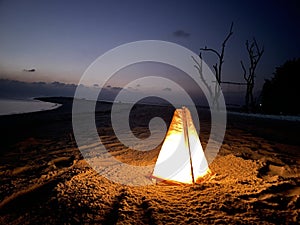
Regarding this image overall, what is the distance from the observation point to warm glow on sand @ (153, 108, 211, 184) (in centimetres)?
270

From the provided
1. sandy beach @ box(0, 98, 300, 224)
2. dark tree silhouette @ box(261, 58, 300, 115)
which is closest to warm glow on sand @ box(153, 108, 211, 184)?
sandy beach @ box(0, 98, 300, 224)

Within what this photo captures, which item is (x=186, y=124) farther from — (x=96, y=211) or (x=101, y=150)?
(x=101, y=150)

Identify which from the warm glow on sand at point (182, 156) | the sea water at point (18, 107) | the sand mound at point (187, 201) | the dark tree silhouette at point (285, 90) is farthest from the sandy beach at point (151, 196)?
Answer: the dark tree silhouette at point (285, 90)

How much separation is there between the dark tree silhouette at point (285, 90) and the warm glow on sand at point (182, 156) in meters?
16.6

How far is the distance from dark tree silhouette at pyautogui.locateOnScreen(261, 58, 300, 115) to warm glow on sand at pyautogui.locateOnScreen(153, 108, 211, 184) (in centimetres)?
1658

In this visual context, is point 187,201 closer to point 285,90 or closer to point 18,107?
point 285,90

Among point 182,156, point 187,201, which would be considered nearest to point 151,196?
point 187,201

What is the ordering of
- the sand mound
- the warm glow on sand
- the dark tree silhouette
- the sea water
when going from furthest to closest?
the dark tree silhouette
the sea water
the warm glow on sand
the sand mound

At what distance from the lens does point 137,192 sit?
8.53 feet

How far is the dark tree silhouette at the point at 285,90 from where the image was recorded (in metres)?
15.2

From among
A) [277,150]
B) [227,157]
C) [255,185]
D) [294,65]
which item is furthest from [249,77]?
[255,185]

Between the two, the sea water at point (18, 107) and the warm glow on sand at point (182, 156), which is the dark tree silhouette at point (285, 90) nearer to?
the warm glow on sand at point (182, 156)

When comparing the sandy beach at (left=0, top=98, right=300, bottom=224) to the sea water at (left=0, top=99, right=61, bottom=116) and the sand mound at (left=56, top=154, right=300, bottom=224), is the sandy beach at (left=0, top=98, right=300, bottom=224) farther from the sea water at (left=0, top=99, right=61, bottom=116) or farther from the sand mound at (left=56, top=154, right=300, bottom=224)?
the sea water at (left=0, top=99, right=61, bottom=116)

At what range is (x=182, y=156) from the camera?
8.91 feet
